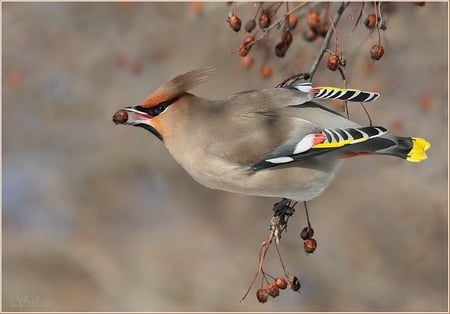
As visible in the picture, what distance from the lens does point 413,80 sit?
5.56 meters

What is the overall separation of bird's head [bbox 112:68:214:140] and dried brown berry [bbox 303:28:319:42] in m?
0.91

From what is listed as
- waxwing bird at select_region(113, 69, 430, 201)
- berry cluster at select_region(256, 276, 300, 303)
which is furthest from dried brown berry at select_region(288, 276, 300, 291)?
waxwing bird at select_region(113, 69, 430, 201)

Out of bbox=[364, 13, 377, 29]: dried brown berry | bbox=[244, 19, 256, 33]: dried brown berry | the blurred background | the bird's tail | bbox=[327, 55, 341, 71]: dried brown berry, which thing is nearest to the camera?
bbox=[327, 55, 341, 71]: dried brown berry

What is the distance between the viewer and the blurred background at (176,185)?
5.41m

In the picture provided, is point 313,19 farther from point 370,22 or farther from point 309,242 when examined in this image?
point 309,242

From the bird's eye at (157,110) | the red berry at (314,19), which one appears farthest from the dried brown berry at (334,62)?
the red berry at (314,19)

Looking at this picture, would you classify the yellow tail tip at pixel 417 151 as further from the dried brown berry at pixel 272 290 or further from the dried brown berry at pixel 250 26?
the dried brown berry at pixel 250 26

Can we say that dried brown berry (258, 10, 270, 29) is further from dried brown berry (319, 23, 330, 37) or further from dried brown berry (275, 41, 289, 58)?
dried brown berry (319, 23, 330, 37)

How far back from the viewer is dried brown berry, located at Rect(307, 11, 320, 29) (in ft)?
Answer: 12.5

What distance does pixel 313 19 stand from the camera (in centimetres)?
382

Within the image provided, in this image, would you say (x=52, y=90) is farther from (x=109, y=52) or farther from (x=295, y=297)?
(x=295, y=297)

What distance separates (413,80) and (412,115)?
0.26m

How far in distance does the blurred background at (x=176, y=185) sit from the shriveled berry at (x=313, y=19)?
0.59 feet

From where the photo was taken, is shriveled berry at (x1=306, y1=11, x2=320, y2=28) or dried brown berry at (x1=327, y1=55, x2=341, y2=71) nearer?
dried brown berry at (x1=327, y1=55, x2=341, y2=71)
